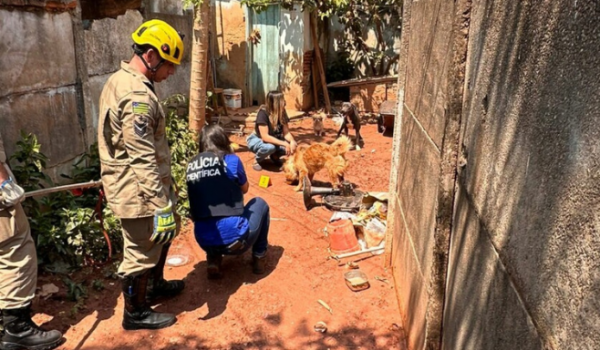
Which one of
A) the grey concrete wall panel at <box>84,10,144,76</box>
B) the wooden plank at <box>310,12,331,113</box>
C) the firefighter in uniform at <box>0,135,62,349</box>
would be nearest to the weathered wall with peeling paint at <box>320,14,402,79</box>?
the wooden plank at <box>310,12,331,113</box>

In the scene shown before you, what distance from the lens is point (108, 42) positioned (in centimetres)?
634

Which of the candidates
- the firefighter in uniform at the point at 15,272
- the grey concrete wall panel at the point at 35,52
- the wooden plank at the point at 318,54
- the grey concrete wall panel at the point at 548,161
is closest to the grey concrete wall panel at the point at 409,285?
the grey concrete wall panel at the point at 548,161

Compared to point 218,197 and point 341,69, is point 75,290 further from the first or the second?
point 341,69

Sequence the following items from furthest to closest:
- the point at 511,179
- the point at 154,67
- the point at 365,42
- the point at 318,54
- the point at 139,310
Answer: the point at 365,42
the point at 318,54
the point at 139,310
the point at 154,67
the point at 511,179

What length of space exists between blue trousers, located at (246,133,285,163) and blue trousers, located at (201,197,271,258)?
2.82 meters

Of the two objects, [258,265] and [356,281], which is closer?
[356,281]

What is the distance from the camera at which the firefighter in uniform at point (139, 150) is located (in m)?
3.26

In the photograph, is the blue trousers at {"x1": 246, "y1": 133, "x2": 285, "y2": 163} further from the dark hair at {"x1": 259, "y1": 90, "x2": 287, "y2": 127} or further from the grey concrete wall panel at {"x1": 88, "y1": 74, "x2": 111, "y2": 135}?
the grey concrete wall panel at {"x1": 88, "y1": 74, "x2": 111, "y2": 135}

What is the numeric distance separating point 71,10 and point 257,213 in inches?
128

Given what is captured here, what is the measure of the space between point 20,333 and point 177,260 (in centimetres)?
172

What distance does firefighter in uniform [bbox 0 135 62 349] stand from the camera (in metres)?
3.16

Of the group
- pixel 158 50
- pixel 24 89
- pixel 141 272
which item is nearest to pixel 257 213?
pixel 141 272

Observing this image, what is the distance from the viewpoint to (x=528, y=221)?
133cm

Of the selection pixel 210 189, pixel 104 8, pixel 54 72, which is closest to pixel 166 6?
pixel 104 8
